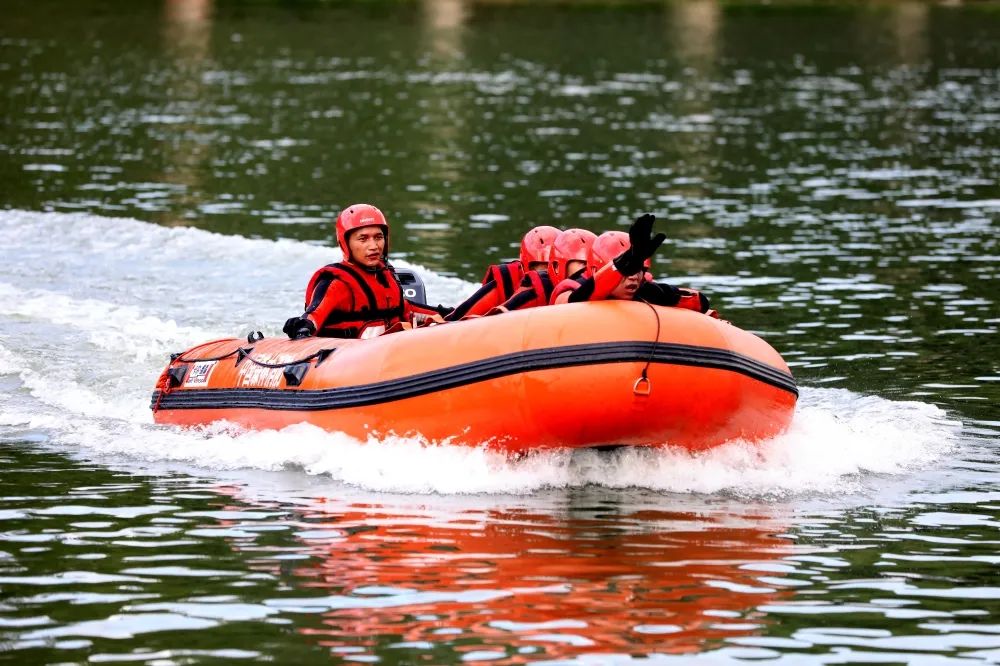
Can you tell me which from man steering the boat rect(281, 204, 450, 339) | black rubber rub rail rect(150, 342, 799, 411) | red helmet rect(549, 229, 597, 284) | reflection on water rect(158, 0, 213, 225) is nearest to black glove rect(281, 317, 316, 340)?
man steering the boat rect(281, 204, 450, 339)

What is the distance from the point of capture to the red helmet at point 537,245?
11398mm

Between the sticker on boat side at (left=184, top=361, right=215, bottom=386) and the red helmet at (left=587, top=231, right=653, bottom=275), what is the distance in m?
3.25

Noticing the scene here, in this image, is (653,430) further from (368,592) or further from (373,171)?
(373,171)

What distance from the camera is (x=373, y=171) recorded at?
27484 millimetres

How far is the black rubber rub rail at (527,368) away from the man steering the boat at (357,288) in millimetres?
918

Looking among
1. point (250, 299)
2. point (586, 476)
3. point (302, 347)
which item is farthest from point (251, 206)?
point (586, 476)

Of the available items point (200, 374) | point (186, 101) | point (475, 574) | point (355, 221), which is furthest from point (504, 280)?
point (186, 101)

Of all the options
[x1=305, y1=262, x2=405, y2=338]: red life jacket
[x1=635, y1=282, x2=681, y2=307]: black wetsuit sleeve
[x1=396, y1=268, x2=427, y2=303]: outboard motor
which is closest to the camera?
[x1=635, y1=282, x2=681, y2=307]: black wetsuit sleeve

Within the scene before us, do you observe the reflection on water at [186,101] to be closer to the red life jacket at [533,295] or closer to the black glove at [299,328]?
the black glove at [299,328]

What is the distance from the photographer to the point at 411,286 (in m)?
13.5

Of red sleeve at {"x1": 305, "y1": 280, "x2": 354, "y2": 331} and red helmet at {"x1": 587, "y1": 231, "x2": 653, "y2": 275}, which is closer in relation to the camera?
red helmet at {"x1": 587, "y1": 231, "x2": 653, "y2": 275}

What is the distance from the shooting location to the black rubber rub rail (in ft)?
32.0

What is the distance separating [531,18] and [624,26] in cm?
471

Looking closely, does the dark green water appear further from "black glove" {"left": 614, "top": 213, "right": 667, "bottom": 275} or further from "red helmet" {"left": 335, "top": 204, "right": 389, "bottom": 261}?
"red helmet" {"left": 335, "top": 204, "right": 389, "bottom": 261}
